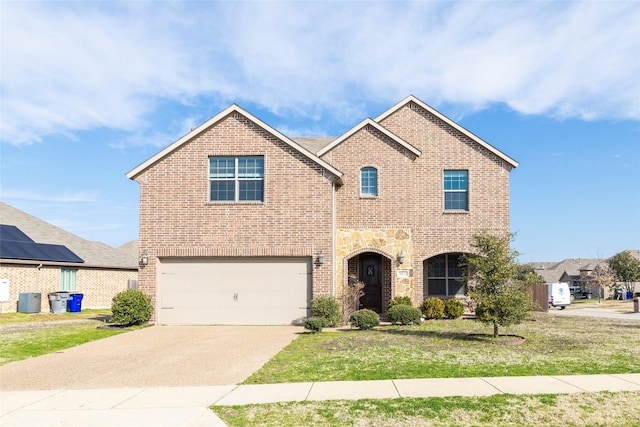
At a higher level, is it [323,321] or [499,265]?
[499,265]

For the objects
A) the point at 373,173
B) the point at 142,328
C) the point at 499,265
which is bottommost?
the point at 142,328

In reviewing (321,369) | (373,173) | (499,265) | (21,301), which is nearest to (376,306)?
(373,173)

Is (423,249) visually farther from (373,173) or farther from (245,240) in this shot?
(245,240)

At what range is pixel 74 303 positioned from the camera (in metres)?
28.8

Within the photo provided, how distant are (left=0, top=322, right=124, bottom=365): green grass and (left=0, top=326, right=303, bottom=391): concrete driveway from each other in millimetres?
560

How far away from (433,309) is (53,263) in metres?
20.9

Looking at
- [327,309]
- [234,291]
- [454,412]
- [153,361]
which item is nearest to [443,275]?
[327,309]

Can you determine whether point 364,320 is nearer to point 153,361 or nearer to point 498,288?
point 498,288

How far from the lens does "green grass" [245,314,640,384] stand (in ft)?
34.0

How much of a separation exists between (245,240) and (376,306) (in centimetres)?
687

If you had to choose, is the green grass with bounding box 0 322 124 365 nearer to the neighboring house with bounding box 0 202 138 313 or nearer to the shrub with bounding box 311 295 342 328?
the shrub with bounding box 311 295 342 328

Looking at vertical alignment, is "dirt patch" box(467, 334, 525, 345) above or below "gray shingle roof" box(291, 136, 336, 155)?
below

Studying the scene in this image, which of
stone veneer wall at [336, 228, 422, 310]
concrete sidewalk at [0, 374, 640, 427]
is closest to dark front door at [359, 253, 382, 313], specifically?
stone veneer wall at [336, 228, 422, 310]

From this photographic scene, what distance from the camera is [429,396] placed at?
8391mm
